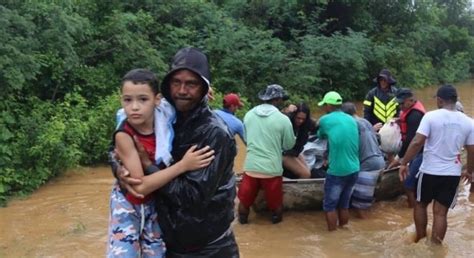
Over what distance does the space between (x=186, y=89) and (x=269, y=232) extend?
4859 millimetres

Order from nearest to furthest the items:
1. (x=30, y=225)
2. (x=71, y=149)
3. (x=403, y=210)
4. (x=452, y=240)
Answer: (x=452, y=240), (x=30, y=225), (x=403, y=210), (x=71, y=149)

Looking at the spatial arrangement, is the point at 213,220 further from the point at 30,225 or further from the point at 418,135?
the point at 30,225

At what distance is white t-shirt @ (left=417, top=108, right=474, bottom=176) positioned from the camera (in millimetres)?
5812

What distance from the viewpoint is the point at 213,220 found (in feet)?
8.62

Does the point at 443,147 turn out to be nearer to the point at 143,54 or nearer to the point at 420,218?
the point at 420,218

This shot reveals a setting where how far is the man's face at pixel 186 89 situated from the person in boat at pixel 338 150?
4.30 m

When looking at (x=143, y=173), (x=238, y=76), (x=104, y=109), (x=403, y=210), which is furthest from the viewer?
(x=238, y=76)

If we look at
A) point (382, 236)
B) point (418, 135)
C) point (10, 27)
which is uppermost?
point (10, 27)

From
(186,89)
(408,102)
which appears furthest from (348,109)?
(186,89)

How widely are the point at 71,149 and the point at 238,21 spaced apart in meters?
11.2

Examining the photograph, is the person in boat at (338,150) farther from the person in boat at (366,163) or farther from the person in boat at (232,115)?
the person in boat at (232,115)

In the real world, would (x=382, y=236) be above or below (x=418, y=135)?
below

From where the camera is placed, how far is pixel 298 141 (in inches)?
290

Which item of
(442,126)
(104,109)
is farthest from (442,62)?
(442,126)
